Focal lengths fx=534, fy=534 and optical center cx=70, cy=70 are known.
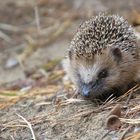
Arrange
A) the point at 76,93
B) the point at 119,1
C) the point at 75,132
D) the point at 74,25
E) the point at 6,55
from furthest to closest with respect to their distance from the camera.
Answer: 1. the point at 119,1
2. the point at 74,25
3. the point at 6,55
4. the point at 76,93
5. the point at 75,132

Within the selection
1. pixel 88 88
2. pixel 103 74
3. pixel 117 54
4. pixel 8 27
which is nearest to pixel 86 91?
pixel 88 88

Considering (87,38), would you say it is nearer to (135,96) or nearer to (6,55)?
(135,96)

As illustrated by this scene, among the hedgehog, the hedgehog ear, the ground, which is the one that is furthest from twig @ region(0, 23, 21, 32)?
the hedgehog ear

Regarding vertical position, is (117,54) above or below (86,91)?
above

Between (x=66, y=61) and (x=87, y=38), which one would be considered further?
(x=66, y=61)

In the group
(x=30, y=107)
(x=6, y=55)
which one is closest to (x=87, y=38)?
(x=30, y=107)

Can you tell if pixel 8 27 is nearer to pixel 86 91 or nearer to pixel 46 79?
pixel 46 79
